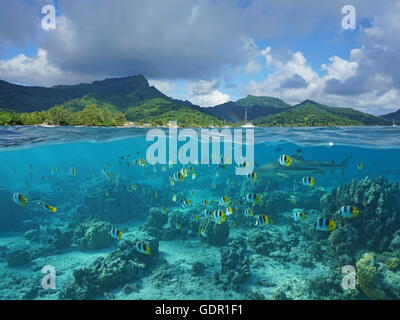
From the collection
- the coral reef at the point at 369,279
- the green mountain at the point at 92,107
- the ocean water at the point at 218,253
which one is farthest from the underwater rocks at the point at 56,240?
the coral reef at the point at 369,279

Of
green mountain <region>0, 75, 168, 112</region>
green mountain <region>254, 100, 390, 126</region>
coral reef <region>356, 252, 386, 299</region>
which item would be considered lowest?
coral reef <region>356, 252, 386, 299</region>

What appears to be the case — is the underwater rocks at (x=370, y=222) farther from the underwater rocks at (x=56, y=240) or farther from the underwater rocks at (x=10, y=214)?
the underwater rocks at (x=10, y=214)

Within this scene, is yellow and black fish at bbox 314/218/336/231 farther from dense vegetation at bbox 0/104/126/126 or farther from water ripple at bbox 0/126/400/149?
dense vegetation at bbox 0/104/126/126

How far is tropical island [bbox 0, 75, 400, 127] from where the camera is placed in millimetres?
23708

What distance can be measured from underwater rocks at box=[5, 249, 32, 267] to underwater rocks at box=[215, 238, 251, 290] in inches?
361

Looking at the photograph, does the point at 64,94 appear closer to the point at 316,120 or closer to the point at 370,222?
the point at 316,120

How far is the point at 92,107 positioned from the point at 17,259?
62.0 feet

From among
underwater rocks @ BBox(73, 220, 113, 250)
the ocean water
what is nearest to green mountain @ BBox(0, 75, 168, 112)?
the ocean water

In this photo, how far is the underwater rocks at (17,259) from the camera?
37.0ft

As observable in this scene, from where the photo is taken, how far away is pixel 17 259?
11305mm
